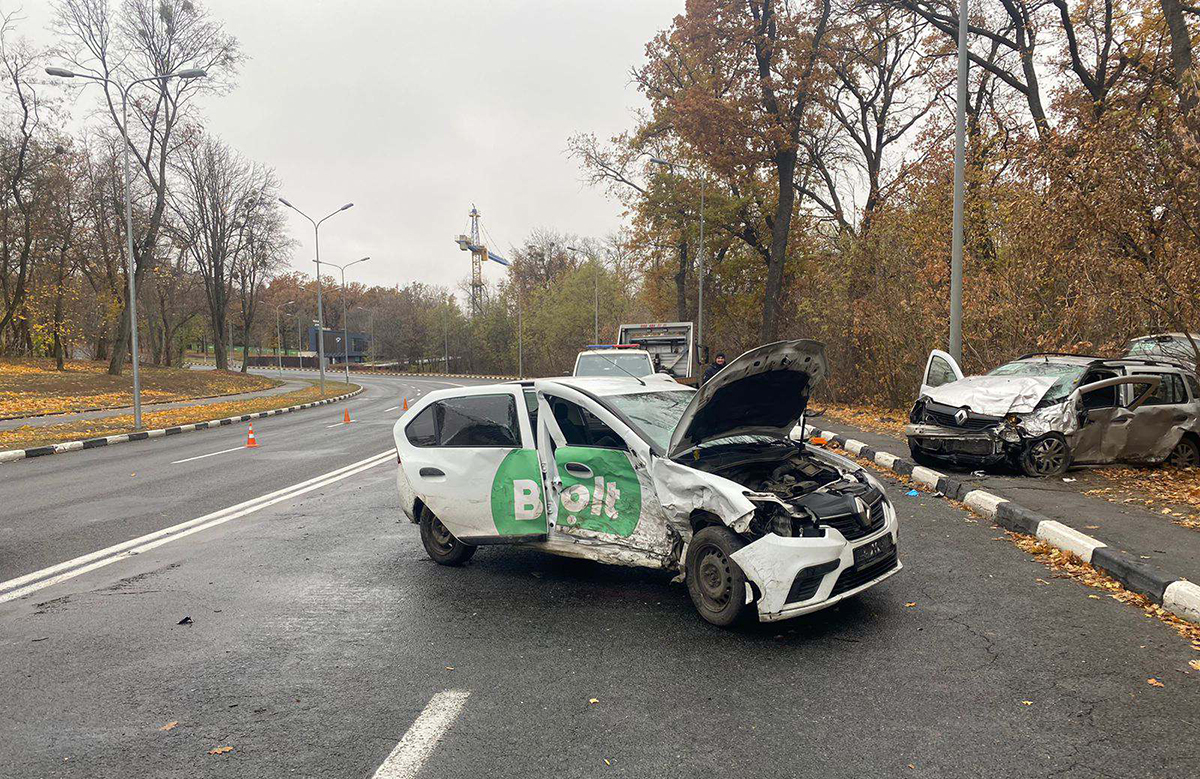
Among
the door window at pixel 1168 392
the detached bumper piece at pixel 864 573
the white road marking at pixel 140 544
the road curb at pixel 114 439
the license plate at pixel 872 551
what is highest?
the door window at pixel 1168 392

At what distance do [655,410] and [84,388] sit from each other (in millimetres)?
32448

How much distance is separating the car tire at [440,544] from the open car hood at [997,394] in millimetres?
7183

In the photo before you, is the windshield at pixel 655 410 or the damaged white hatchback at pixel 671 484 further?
the windshield at pixel 655 410

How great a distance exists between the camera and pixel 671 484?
181 inches

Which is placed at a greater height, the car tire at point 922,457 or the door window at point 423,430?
the door window at point 423,430

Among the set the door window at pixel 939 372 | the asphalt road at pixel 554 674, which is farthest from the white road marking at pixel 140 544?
the door window at pixel 939 372

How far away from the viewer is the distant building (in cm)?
9850

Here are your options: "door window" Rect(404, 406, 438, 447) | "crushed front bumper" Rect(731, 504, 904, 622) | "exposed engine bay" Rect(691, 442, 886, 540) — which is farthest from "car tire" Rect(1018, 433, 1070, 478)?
"door window" Rect(404, 406, 438, 447)

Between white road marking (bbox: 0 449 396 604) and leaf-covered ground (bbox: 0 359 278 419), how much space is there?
57.5ft

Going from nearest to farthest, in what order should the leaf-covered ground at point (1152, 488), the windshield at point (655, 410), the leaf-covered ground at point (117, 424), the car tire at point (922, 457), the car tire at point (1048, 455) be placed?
the windshield at point (655, 410)
the leaf-covered ground at point (1152, 488)
the car tire at point (1048, 455)
the car tire at point (922, 457)
the leaf-covered ground at point (117, 424)

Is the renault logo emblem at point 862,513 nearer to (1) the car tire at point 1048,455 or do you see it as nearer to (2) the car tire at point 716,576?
(2) the car tire at point 716,576

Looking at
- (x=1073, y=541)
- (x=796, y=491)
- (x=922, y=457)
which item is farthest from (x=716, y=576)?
(x=922, y=457)

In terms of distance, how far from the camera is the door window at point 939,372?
11.1 m

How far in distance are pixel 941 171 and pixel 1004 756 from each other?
55.6 ft
